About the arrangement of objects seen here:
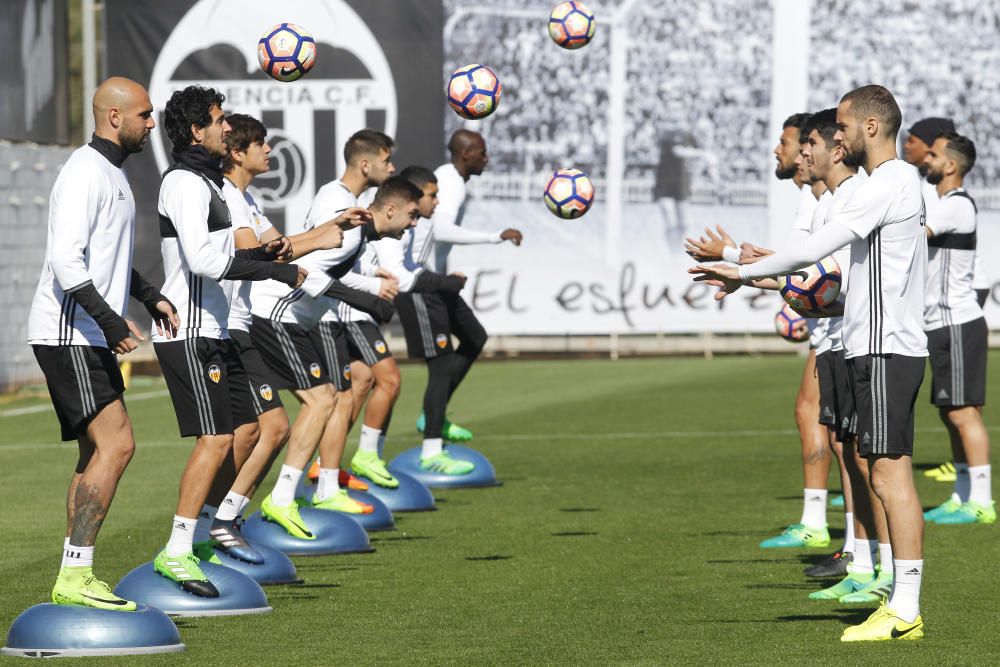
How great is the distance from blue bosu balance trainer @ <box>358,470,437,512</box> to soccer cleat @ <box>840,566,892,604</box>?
13.8 ft

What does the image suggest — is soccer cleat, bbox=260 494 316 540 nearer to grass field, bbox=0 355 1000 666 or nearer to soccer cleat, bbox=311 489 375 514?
grass field, bbox=0 355 1000 666

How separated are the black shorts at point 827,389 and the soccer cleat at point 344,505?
354 cm

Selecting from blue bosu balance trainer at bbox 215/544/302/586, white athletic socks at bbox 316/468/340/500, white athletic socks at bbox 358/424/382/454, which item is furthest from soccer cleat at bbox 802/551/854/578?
white athletic socks at bbox 358/424/382/454

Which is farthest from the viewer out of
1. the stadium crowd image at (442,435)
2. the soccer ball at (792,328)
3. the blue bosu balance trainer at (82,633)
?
the soccer ball at (792,328)

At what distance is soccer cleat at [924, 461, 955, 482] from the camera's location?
43.8ft

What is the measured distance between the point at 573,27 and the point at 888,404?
19.9 ft

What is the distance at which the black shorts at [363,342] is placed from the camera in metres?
11.8

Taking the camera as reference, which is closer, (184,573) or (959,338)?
(184,573)

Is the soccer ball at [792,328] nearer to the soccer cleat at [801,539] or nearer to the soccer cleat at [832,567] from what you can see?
the soccer cleat at [801,539]

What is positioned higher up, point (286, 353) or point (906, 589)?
point (286, 353)

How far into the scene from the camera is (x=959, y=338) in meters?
11.0

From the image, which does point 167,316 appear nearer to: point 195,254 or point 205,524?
point 195,254

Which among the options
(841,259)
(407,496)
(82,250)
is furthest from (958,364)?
(82,250)

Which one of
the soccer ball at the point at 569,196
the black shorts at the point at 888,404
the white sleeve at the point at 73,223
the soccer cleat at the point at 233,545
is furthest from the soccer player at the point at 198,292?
the soccer ball at the point at 569,196
